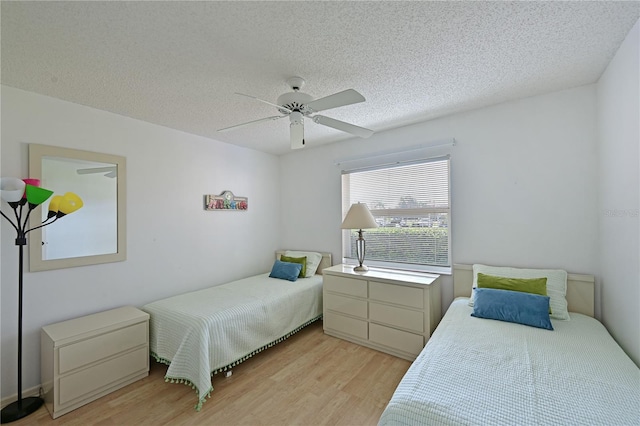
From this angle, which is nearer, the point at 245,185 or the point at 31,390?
the point at 31,390

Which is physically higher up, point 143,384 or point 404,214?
point 404,214

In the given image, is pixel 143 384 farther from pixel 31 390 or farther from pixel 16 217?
pixel 16 217

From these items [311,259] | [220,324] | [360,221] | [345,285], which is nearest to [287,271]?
[311,259]

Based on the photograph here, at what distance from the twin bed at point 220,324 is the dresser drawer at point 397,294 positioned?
0.86 meters

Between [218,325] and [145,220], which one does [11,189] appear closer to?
[145,220]

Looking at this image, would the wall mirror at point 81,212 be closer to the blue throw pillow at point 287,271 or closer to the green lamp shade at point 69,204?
the green lamp shade at point 69,204

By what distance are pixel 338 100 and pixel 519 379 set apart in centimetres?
190

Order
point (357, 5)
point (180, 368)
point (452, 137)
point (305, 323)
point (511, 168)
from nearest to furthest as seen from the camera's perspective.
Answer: point (357, 5)
point (180, 368)
point (511, 168)
point (452, 137)
point (305, 323)

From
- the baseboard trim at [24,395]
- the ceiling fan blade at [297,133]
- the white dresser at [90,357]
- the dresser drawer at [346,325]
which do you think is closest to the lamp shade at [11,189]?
the white dresser at [90,357]

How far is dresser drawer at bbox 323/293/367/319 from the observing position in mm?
2984

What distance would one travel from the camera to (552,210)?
2.40m

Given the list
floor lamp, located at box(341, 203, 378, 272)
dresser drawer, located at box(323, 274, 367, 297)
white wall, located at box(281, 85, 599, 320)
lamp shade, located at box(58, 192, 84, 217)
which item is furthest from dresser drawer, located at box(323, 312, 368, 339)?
lamp shade, located at box(58, 192, 84, 217)

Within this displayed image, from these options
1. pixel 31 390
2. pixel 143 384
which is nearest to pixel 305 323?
pixel 143 384

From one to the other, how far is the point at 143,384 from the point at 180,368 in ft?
1.49
